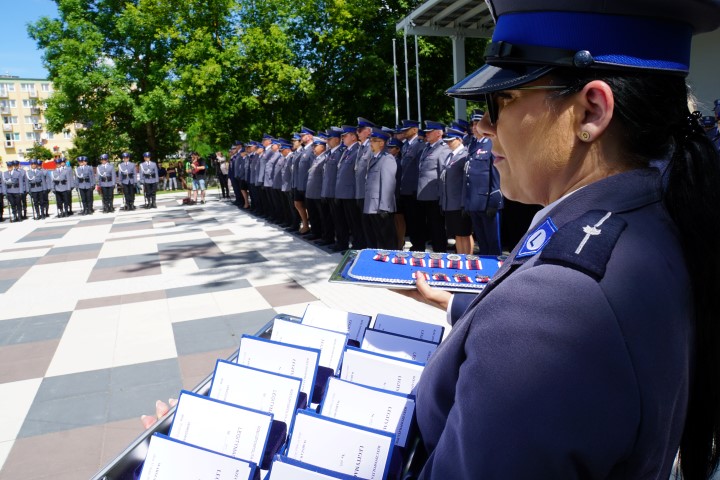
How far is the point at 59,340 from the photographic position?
5.41 metres

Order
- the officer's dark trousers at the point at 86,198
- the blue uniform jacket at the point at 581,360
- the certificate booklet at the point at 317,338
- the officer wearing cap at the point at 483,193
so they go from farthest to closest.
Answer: the officer's dark trousers at the point at 86,198 < the officer wearing cap at the point at 483,193 < the certificate booklet at the point at 317,338 < the blue uniform jacket at the point at 581,360

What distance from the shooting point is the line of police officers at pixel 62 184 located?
17578 mm

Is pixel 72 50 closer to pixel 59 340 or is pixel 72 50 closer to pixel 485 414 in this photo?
pixel 59 340

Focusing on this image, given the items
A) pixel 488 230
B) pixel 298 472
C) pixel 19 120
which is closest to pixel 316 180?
pixel 488 230

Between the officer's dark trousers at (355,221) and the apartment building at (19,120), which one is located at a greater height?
the apartment building at (19,120)

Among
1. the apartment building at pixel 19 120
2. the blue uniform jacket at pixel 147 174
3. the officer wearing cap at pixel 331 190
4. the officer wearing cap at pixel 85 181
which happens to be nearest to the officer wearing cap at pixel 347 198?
the officer wearing cap at pixel 331 190

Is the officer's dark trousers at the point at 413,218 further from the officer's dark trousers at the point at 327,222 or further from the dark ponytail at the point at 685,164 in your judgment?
the dark ponytail at the point at 685,164

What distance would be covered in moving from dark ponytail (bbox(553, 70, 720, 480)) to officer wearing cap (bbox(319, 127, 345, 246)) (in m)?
8.42

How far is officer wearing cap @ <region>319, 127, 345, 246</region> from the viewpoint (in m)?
9.27

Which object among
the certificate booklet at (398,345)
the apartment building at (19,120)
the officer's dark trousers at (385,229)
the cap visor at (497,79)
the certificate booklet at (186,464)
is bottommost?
the officer's dark trousers at (385,229)

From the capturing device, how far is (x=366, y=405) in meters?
1.30

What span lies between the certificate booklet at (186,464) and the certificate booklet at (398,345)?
1.89ft

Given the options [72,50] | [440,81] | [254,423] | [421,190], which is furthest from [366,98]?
[254,423]

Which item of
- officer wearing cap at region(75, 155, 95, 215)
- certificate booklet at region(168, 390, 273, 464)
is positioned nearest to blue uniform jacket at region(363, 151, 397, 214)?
certificate booklet at region(168, 390, 273, 464)
